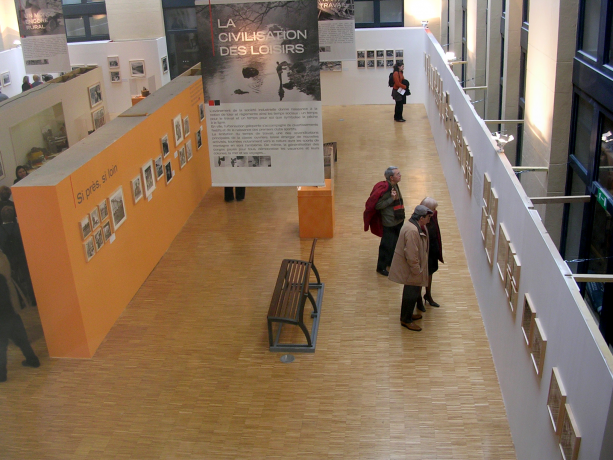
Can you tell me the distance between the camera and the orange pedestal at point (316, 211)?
10.7 m

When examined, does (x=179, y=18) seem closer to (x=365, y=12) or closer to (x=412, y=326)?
(x=365, y=12)

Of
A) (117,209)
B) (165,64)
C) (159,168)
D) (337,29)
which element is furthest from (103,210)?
(165,64)

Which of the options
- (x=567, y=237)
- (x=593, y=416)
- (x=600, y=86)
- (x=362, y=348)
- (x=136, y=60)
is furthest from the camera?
(x=136, y=60)

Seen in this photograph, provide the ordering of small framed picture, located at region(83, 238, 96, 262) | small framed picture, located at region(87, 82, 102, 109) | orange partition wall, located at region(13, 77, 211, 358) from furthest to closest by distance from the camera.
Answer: small framed picture, located at region(87, 82, 102, 109) < small framed picture, located at region(83, 238, 96, 262) < orange partition wall, located at region(13, 77, 211, 358)

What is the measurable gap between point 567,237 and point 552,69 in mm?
1939

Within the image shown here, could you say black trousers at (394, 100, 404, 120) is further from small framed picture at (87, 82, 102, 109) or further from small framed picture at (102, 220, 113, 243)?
small framed picture at (102, 220, 113, 243)

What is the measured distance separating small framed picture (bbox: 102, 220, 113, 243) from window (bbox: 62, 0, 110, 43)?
16356 mm

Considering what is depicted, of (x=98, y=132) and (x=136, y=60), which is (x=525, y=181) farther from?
(x=136, y=60)

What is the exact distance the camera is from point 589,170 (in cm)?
641

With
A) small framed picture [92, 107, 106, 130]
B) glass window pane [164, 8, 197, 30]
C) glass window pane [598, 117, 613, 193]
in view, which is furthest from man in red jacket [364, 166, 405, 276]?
glass window pane [164, 8, 197, 30]

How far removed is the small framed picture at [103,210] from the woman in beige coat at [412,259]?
151 inches

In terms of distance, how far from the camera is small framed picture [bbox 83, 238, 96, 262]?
7.91m

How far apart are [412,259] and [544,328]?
2.75m

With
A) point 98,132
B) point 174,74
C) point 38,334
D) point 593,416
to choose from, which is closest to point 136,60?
point 174,74
